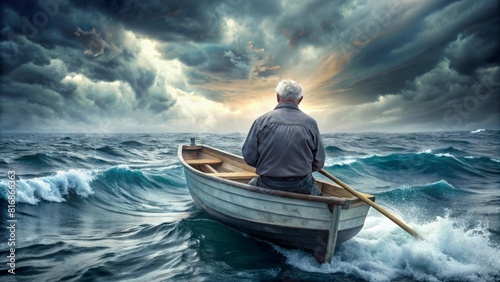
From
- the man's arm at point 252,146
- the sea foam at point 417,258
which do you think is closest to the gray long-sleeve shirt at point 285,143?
the man's arm at point 252,146

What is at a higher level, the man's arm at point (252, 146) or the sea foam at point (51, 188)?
the man's arm at point (252, 146)

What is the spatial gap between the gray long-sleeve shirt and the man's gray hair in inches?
4.8

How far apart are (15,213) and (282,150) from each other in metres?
7.31

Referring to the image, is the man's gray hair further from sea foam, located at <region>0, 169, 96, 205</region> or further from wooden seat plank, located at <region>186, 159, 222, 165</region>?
sea foam, located at <region>0, 169, 96, 205</region>

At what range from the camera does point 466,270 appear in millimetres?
4332

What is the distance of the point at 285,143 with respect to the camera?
13.4 ft

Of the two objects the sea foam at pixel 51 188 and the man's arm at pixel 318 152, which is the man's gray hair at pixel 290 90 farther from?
the sea foam at pixel 51 188

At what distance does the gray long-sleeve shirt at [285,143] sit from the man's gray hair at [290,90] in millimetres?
121

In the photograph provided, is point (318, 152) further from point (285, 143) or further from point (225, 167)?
point (225, 167)

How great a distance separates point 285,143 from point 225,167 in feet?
16.5

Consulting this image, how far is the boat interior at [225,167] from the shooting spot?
5483 mm

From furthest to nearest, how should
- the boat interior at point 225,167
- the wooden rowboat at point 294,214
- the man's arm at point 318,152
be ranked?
the boat interior at point 225,167
the man's arm at point 318,152
the wooden rowboat at point 294,214

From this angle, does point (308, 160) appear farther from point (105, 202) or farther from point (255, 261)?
point (105, 202)

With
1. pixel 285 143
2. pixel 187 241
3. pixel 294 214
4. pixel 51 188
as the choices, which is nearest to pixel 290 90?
pixel 285 143
